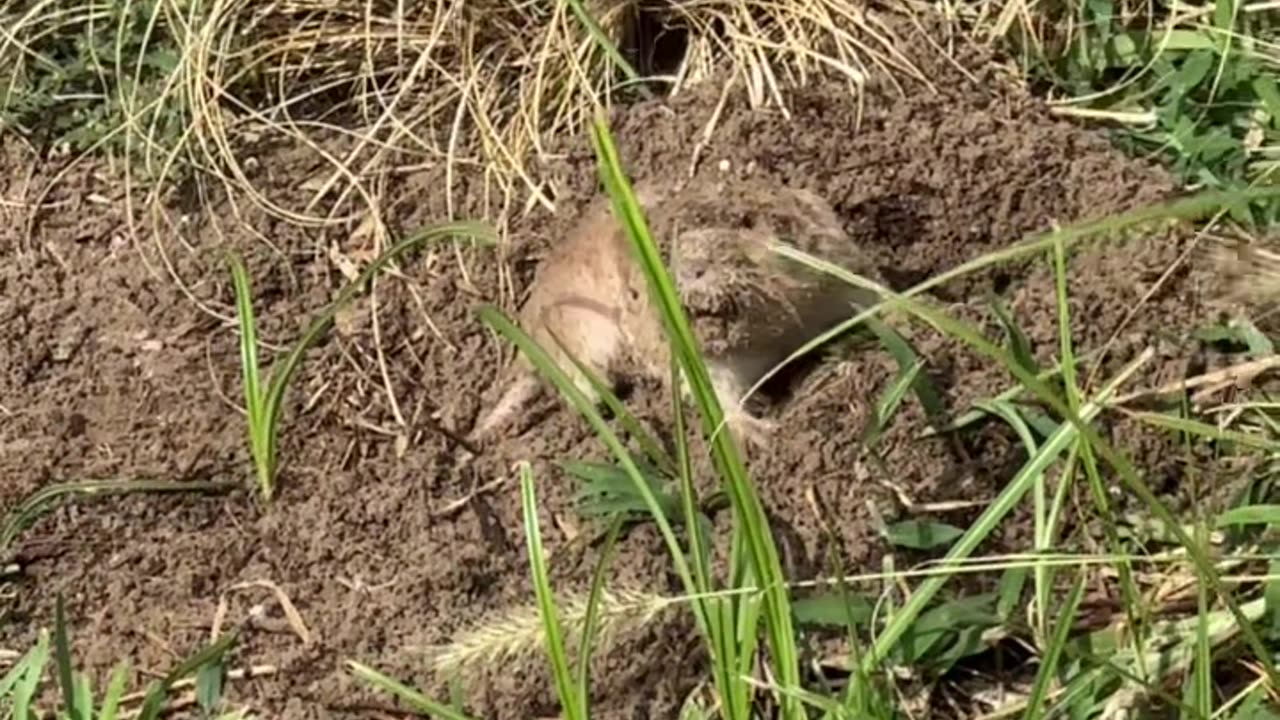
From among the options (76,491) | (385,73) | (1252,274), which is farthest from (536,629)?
(385,73)

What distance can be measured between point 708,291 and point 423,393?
492mm

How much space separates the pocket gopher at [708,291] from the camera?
246 cm

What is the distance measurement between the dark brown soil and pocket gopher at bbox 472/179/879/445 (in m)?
0.06

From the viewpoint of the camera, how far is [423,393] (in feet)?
8.96

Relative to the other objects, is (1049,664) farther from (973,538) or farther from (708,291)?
(708,291)

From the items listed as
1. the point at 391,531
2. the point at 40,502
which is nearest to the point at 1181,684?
the point at 391,531

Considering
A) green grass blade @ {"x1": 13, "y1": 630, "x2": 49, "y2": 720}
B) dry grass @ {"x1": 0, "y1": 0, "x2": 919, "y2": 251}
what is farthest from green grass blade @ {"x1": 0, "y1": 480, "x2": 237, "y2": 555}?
dry grass @ {"x1": 0, "y1": 0, "x2": 919, "y2": 251}

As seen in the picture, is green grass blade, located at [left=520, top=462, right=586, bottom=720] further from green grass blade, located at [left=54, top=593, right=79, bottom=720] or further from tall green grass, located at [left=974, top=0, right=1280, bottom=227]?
tall green grass, located at [left=974, top=0, right=1280, bottom=227]

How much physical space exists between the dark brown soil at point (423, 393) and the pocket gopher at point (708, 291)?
0.06 m

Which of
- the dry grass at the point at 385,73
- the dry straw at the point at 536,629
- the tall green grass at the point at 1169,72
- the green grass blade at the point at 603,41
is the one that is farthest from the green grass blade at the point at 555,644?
the tall green grass at the point at 1169,72

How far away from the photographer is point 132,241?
296cm

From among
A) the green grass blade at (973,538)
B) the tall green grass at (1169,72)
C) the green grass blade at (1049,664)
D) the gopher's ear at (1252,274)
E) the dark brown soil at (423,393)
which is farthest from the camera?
the tall green grass at (1169,72)

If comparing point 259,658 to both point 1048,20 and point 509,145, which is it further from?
point 1048,20

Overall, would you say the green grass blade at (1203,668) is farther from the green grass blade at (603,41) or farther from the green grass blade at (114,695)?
the green grass blade at (603,41)
